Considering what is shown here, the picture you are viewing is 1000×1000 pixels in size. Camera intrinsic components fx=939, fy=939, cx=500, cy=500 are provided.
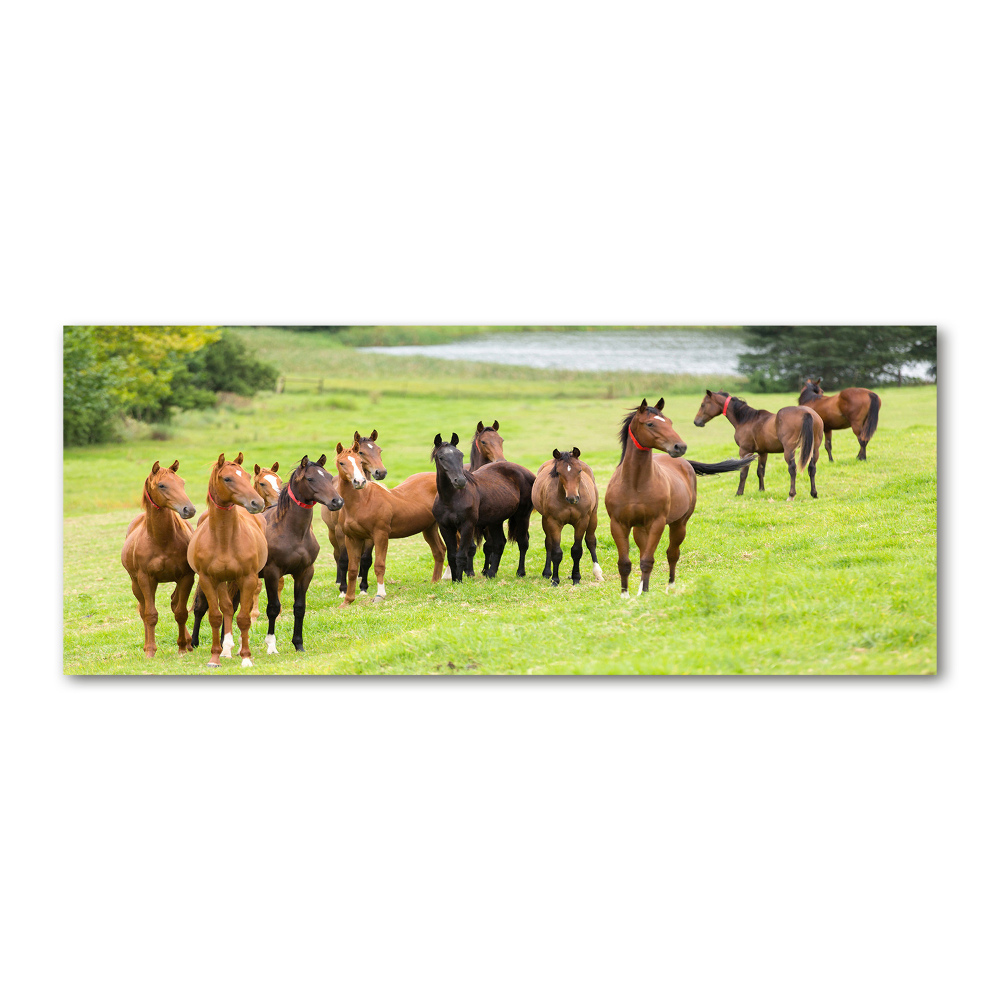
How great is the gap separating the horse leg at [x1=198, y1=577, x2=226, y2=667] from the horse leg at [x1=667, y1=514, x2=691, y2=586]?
132 inches

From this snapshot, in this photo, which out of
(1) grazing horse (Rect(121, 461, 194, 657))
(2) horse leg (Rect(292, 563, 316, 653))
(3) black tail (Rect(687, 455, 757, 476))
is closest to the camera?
(1) grazing horse (Rect(121, 461, 194, 657))

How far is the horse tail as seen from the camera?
25.7ft

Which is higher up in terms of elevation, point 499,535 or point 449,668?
point 499,535

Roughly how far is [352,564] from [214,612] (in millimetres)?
1427

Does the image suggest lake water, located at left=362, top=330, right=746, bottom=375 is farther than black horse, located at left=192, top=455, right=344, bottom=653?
Yes

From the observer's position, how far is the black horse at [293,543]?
21.9 ft

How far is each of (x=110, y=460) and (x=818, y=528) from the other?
5492 mm

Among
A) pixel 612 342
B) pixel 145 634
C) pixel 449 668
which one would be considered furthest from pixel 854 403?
pixel 145 634

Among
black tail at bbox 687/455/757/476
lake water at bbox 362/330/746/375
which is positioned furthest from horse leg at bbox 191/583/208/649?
black tail at bbox 687/455/757/476

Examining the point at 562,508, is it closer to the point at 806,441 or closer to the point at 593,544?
the point at 593,544

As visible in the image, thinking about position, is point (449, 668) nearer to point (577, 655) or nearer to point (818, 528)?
point (577, 655)

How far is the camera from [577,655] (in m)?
6.29

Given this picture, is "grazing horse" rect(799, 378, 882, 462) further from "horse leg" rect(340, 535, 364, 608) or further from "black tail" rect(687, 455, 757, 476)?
"horse leg" rect(340, 535, 364, 608)

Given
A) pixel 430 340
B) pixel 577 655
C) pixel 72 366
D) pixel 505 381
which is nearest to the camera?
pixel 577 655
